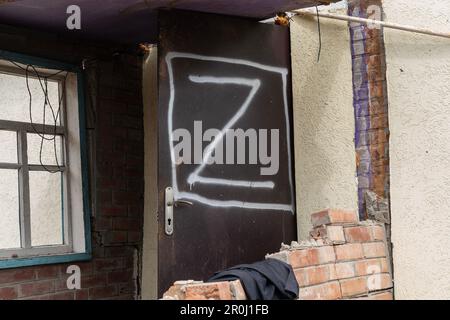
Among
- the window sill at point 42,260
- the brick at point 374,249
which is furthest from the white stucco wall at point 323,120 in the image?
the window sill at point 42,260

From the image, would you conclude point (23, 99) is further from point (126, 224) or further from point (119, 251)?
point (119, 251)

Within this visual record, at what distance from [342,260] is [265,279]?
795 mm

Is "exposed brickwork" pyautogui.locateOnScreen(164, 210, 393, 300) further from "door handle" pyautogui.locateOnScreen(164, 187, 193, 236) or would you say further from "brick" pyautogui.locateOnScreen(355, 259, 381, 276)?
"door handle" pyautogui.locateOnScreen(164, 187, 193, 236)

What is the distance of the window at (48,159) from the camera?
188 inches

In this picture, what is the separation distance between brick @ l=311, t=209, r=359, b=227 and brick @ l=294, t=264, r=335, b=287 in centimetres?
27

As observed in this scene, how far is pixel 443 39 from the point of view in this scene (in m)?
3.81

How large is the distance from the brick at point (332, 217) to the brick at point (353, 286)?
0.35m

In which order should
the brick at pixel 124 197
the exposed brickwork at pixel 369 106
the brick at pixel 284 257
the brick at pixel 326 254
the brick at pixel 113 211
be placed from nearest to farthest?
the brick at pixel 284 257, the brick at pixel 326 254, the exposed brickwork at pixel 369 106, the brick at pixel 113 211, the brick at pixel 124 197

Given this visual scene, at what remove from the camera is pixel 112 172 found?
5.05 metres

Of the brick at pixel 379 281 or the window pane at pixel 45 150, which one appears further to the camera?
the window pane at pixel 45 150

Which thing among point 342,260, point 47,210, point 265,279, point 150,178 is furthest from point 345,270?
point 47,210

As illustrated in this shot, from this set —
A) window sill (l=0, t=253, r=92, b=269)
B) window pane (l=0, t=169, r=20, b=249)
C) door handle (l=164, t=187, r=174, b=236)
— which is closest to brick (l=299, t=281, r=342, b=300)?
door handle (l=164, t=187, r=174, b=236)

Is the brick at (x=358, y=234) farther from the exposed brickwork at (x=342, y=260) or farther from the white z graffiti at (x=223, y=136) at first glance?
the white z graffiti at (x=223, y=136)

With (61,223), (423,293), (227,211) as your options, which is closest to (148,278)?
(61,223)
